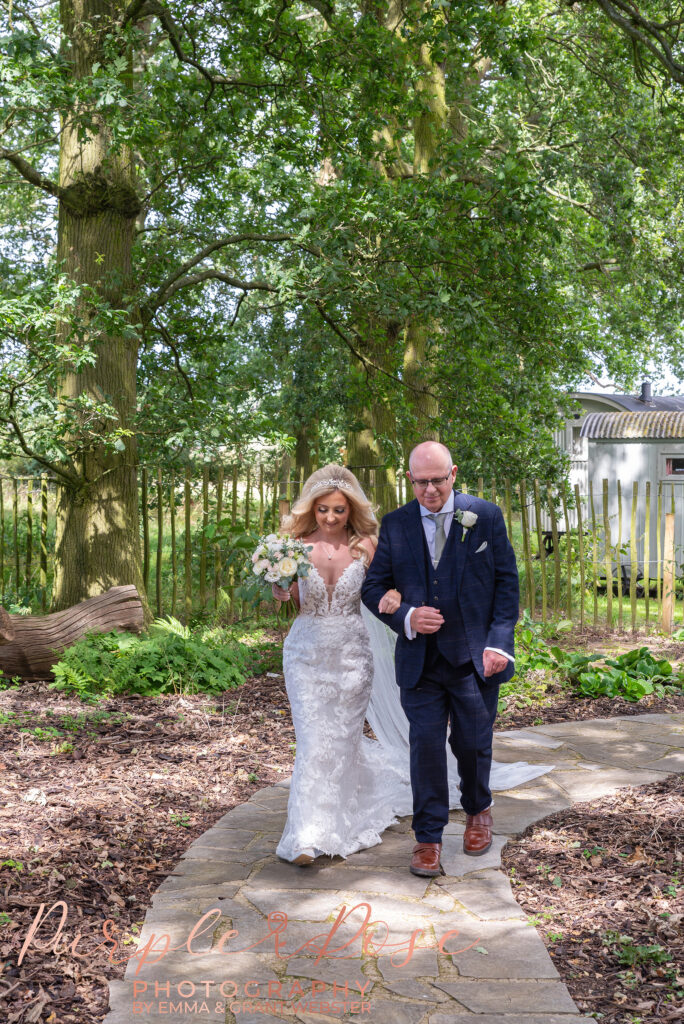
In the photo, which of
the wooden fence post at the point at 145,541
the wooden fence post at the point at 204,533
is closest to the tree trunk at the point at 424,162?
the wooden fence post at the point at 204,533

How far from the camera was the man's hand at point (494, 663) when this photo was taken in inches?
169

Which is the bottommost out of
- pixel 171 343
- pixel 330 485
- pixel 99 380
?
pixel 330 485

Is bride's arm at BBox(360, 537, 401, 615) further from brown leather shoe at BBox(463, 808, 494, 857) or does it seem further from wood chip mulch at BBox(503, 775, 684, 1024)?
wood chip mulch at BBox(503, 775, 684, 1024)

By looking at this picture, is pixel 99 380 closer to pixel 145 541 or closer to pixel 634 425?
pixel 145 541

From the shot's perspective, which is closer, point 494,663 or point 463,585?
point 494,663

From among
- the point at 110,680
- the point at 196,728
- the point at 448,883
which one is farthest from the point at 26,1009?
the point at 110,680

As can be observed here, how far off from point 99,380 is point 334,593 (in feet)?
19.7

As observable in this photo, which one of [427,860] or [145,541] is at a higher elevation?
[145,541]

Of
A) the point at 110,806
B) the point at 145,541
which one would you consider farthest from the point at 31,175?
the point at 110,806

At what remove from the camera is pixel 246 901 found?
13.1 ft

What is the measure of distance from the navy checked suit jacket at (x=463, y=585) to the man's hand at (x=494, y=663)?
4 cm

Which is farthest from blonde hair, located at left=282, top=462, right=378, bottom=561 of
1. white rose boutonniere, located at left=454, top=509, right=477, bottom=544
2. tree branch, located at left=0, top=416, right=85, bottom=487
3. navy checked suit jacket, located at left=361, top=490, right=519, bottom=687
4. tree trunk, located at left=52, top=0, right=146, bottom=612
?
tree trunk, located at left=52, top=0, right=146, bottom=612

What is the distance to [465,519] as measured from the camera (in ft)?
14.3

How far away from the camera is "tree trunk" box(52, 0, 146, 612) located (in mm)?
9805
